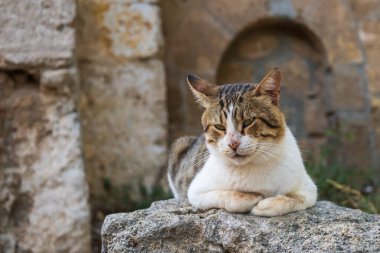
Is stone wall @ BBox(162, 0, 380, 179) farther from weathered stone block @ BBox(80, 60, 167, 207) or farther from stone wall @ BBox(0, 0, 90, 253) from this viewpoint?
stone wall @ BBox(0, 0, 90, 253)

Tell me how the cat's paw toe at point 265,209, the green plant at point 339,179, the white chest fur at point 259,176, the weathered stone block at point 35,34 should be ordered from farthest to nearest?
the weathered stone block at point 35,34
the green plant at point 339,179
the white chest fur at point 259,176
the cat's paw toe at point 265,209

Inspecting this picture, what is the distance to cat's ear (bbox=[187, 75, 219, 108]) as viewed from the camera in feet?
9.45

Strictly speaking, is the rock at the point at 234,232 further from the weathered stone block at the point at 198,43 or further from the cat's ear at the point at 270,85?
the weathered stone block at the point at 198,43

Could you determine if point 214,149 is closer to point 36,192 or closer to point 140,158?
point 36,192

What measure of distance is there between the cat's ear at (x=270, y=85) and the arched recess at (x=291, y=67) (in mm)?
3038

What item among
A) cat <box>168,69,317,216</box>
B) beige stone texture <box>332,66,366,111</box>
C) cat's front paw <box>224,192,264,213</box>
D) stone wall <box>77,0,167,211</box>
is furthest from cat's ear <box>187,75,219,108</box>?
beige stone texture <box>332,66,366,111</box>

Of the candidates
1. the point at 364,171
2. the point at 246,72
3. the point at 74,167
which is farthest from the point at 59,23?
the point at 364,171

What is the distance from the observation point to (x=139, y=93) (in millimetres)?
5137

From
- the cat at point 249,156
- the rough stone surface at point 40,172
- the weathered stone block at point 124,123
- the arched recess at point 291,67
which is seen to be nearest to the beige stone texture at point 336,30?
the arched recess at point 291,67

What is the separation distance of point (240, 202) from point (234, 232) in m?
0.17

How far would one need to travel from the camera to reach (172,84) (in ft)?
18.5

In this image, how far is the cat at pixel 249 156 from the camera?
268 cm

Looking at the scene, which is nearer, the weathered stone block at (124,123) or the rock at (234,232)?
the rock at (234,232)

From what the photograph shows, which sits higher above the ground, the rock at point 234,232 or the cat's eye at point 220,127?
the cat's eye at point 220,127
